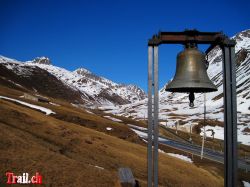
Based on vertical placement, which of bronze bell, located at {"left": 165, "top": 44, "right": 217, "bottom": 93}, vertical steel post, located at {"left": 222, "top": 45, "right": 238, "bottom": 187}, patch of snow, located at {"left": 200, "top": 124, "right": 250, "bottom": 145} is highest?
bronze bell, located at {"left": 165, "top": 44, "right": 217, "bottom": 93}

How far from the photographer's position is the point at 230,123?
26.8 feet

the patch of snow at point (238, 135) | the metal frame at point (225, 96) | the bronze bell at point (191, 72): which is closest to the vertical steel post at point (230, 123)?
the metal frame at point (225, 96)

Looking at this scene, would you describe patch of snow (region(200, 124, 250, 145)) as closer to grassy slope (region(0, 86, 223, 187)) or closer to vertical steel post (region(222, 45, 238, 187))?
grassy slope (region(0, 86, 223, 187))

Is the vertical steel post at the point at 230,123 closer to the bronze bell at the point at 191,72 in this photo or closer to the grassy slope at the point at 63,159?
the bronze bell at the point at 191,72

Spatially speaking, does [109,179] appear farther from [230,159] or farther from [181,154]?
[181,154]

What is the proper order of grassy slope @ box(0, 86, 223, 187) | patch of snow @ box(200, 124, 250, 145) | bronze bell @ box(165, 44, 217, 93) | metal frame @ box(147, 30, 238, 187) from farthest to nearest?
1. patch of snow @ box(200, 124, 250, 145)
2. grassy slope @ box(0, 86, 223, 187)
3. bronze bell @ box(165, 44, 217, 93)
4. metal frame @ box(147, 30, 238, 187)

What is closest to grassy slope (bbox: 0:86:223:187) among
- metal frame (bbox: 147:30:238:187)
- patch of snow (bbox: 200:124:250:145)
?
metal frame (bbox: 147:30:238:187)

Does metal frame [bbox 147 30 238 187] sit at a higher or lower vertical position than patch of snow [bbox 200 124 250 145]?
higher

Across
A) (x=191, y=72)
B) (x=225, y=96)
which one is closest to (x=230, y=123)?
(x=225, y=96)

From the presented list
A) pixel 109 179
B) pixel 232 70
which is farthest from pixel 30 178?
pixel 232 70

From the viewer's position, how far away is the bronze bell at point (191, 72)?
28.5ft

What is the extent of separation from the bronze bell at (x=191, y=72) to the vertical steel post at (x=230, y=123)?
1.84 feet

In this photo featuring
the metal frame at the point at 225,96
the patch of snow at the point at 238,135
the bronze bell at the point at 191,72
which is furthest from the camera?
the patch of snow at the point at 238,135

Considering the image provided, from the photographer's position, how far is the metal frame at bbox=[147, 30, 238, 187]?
812cm
